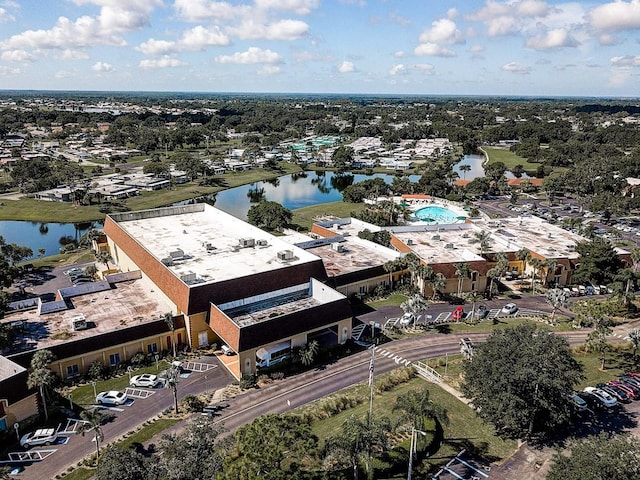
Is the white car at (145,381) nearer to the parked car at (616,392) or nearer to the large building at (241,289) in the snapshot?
the large building at (241,289)

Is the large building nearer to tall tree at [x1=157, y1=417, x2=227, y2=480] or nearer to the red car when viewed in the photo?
the red car

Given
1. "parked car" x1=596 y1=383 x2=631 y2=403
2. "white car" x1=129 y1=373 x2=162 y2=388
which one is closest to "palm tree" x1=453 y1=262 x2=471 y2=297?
"parked car" x1=596 y1=383 x2=631 y2=403

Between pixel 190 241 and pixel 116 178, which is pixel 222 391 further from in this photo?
pixel 116 178

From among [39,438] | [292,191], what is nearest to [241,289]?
[39,438]

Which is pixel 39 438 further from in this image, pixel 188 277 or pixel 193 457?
pixel 188 277

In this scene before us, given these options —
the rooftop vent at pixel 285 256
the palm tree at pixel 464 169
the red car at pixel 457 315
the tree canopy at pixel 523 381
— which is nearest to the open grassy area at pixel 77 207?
the rooftop vent at pixel 285 256

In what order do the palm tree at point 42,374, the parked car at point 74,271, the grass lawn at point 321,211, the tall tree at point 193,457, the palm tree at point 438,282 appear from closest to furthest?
the tall tree at point 193,457, the palm tree at point 42,374, the palm tree at point 438,282, the parked car at point 74,271, the grass lawn at point 321,211
